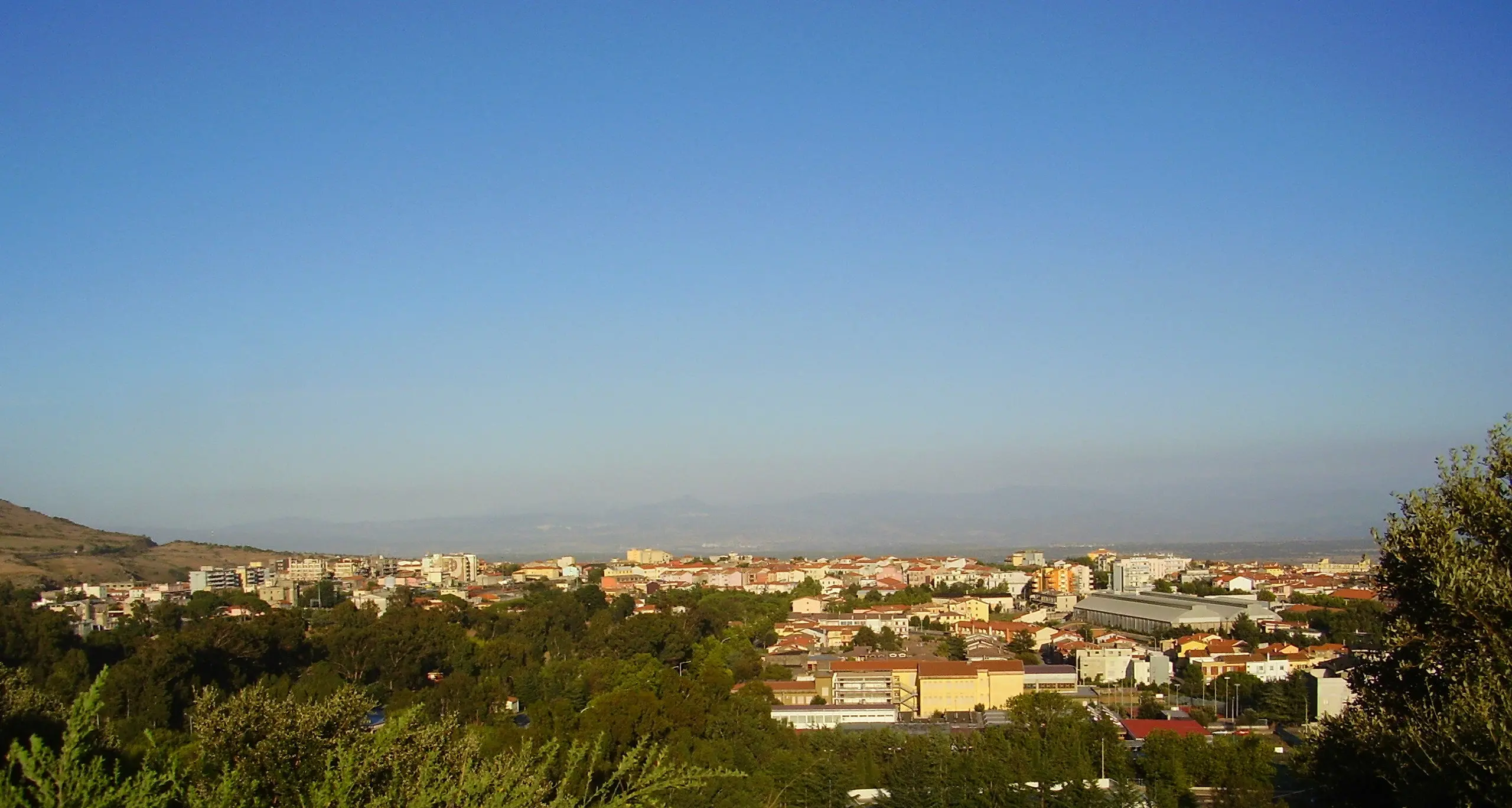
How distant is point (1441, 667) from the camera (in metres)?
5.74

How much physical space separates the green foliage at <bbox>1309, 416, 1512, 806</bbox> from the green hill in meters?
47.8

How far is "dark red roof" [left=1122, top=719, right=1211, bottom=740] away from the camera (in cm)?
1723

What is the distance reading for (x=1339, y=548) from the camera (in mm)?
99375

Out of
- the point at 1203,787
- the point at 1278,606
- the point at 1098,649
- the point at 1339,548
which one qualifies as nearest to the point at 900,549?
the point at 1339,548

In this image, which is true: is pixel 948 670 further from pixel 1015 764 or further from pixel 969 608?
pixel 969 608

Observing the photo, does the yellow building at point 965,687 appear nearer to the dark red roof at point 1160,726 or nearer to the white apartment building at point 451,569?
the dark red roof at point 1160,726

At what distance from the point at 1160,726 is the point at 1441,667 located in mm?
12843

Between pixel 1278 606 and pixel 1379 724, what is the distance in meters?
35.2

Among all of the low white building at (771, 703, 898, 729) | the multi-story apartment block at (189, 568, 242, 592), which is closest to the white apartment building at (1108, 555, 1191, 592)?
the low white building at (771, 703, 898, 729)

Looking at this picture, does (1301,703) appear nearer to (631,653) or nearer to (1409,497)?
(631,653)

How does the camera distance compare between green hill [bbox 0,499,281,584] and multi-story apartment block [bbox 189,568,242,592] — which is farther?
green hill [bbox 0,499,281,584]

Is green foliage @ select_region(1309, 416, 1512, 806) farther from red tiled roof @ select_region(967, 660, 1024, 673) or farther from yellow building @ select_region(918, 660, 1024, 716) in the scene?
red tiled roof @ select_region(967, 660, 1024, 673)

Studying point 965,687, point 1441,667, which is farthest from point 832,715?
point 1441,667

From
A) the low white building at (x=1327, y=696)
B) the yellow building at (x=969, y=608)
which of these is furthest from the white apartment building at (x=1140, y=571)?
the low white building at (x=1327, y=696)
